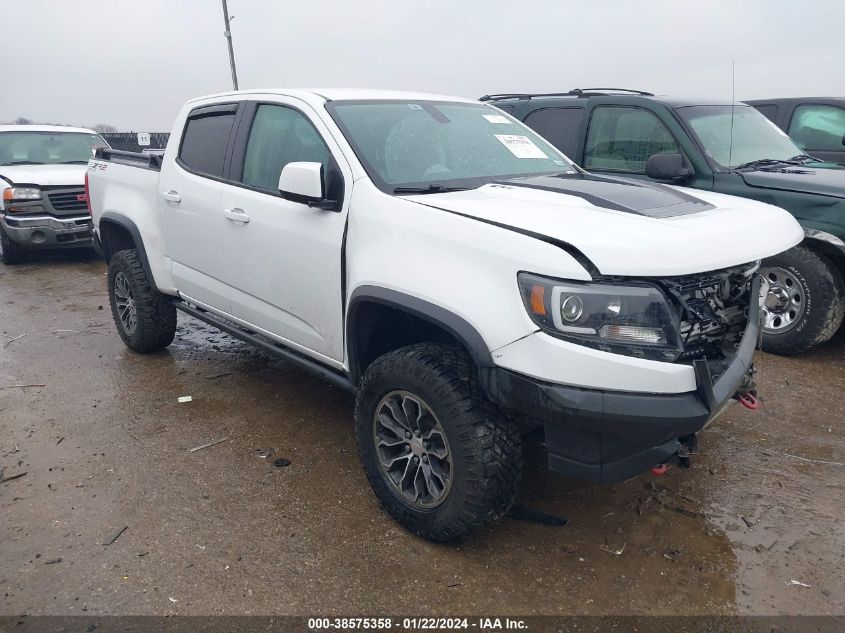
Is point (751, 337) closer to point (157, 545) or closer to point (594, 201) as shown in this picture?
point (594, 201)

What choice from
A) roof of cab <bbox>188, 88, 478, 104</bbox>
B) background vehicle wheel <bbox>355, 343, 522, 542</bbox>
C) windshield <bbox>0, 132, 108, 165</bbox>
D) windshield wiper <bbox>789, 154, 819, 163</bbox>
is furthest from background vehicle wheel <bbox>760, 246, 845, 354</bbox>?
windshield <bbox>0, 132, 108, 165</bbox>

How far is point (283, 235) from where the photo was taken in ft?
10.8

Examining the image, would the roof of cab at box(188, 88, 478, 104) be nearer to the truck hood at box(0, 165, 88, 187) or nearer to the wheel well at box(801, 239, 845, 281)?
the wheel well at box(801, 239, 845, 281)

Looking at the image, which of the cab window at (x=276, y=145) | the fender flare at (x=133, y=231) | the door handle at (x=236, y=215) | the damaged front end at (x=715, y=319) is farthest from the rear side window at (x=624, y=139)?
the fender flare at (x=133, y=231)

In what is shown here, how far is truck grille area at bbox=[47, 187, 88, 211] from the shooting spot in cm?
869

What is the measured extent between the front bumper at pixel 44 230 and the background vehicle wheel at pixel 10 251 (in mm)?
243

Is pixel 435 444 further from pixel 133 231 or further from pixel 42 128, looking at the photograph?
pixel 42 128

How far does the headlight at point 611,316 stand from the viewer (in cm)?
221

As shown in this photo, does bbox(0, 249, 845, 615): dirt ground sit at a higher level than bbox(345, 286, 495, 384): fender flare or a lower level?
lower

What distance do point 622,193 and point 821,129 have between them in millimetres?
5342

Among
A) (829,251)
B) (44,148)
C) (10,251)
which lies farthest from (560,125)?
(44,148)

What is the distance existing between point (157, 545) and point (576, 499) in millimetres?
1891

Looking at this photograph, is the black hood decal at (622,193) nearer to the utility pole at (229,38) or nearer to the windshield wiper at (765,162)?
the windshield wiper at (765,162)

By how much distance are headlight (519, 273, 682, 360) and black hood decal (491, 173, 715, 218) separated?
49cm
